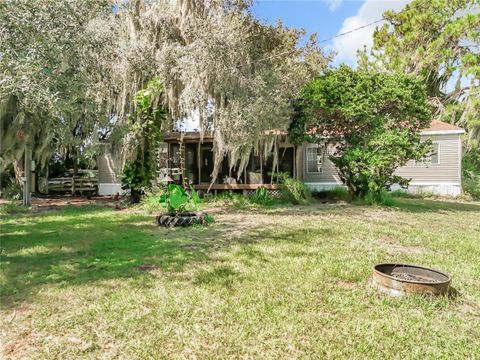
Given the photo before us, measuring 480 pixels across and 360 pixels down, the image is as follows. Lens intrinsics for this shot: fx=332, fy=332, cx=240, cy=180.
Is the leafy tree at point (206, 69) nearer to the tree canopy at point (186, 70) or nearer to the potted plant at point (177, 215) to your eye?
the tree canopy at point (186, 70)

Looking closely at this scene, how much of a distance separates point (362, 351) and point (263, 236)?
395cm

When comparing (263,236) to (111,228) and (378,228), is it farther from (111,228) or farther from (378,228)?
(111,228)

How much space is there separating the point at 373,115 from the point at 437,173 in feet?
23.1

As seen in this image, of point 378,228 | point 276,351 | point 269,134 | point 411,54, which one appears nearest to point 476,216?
point 378,228

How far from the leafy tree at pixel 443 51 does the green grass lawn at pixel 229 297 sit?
1410cm

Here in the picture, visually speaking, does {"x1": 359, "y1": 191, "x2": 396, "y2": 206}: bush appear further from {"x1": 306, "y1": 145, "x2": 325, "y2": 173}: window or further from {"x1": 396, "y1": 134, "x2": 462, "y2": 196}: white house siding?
{"x1": 396, "y1": 134, "x2": 462, "y2": 196}: white house siding

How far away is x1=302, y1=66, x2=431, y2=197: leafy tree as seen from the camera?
32.8ft

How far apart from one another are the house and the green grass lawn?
7.02 meters

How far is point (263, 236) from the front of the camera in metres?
6.40

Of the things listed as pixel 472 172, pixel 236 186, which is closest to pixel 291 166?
pixel 236 186

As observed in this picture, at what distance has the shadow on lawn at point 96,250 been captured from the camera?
4.00 metres

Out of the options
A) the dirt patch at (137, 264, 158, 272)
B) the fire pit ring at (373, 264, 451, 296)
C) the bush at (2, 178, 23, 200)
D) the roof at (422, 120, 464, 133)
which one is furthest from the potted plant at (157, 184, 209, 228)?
the roof at (422, 120, 464, 133)

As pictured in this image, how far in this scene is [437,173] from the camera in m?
15.2

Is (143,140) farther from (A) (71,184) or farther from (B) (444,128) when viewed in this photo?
(B) (444,128)
